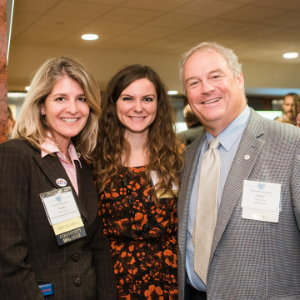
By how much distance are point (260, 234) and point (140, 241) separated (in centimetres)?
75

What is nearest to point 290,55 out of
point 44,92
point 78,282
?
point 44,92

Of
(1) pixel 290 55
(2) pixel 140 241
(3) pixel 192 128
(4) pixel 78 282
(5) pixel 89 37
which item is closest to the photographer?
(4) pixel 78 282

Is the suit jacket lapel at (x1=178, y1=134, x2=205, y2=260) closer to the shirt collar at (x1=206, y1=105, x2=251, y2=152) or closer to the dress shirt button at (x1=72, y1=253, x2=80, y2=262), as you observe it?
the shirt collar at (x1=206, y1=105, x2=251, y2=152)

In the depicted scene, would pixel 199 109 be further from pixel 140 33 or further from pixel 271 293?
pixel 140 33

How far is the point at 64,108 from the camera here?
1788 mm

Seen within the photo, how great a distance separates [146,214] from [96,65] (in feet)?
17.1

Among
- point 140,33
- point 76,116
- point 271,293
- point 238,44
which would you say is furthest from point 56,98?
point 238,44

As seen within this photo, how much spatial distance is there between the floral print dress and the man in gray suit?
0.68 ft

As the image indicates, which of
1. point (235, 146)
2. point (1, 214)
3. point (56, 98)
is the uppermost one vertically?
point (56, 98)

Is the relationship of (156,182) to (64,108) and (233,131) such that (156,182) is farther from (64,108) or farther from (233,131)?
(64,108)

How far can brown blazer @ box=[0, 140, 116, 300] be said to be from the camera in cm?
145

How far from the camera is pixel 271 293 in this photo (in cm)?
154

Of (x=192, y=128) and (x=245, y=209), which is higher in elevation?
(x=192, y=128)

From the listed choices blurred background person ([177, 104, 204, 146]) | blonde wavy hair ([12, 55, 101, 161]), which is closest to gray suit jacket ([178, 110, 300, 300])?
blonde wavy hair ([12, 55, 101, 161])
